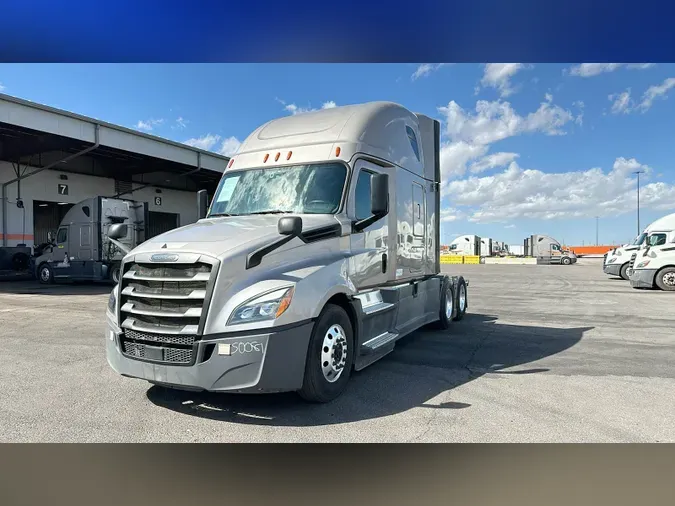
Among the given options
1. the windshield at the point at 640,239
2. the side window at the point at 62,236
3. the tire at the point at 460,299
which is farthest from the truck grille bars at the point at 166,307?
the windshield at the point at 640,239

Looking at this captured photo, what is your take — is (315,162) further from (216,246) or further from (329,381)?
(329,381)

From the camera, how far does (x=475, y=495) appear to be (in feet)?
10.7

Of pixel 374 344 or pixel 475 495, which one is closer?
pixel 475 495

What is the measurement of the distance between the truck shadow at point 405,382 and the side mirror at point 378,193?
2074 millimetres

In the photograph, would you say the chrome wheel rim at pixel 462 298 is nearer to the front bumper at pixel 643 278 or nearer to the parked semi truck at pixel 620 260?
the front bumper at pixel 643 278

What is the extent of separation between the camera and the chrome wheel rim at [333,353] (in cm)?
485

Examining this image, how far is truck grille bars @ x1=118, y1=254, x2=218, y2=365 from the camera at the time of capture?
4.38 metres

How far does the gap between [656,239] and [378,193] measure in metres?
19.7

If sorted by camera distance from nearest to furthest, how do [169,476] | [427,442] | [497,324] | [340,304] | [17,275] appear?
[169,476], [427,442], [340,304], [497,324], [17,275]

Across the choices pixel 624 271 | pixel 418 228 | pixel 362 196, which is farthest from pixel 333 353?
pixel 624 271

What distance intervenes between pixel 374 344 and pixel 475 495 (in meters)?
2.59

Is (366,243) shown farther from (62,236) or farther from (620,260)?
(620,260)

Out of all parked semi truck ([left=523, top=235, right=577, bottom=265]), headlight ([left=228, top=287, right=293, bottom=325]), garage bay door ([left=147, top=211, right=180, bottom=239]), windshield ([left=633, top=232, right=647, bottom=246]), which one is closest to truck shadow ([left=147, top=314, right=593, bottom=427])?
headlight ([left=228, top=287, right=293, bottom=325])
